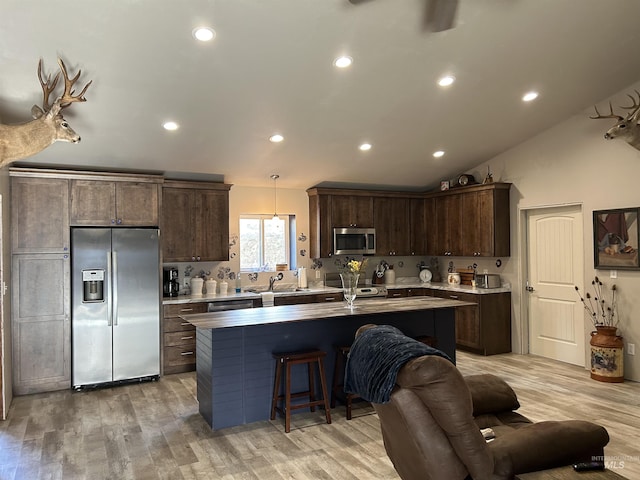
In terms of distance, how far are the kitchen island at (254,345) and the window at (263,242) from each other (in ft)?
7.67

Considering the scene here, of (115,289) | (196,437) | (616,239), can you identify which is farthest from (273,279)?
(616,239)

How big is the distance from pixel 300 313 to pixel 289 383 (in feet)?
2.09

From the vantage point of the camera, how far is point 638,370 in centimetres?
502

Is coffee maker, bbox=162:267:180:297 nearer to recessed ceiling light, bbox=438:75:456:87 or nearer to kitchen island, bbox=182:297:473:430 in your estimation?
kitchen island, bbox=182:297:473:430

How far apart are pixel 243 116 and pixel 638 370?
499cm

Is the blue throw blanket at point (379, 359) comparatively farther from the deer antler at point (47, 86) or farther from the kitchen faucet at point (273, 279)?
the kitchen faucet at point (273, 279)

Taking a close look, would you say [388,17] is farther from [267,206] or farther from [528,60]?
[267,206]

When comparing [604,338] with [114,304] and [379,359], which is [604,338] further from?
[114,304]

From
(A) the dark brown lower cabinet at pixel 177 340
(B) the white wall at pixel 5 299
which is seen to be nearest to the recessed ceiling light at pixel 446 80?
(A) the dark brown lower cabinet at pixel 177 340

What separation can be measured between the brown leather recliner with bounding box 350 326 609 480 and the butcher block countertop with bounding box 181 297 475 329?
1.71 m

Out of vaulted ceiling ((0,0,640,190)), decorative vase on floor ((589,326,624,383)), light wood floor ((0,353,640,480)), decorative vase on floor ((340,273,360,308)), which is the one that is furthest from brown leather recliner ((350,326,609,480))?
decorative vase on floor ((589,326,624,383))

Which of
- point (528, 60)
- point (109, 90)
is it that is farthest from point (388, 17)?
point (109, 90)

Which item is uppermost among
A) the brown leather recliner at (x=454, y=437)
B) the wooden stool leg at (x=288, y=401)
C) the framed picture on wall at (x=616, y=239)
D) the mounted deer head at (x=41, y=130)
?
the mounted deer head at (x=41, y=130)

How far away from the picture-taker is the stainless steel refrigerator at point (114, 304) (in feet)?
16.6
